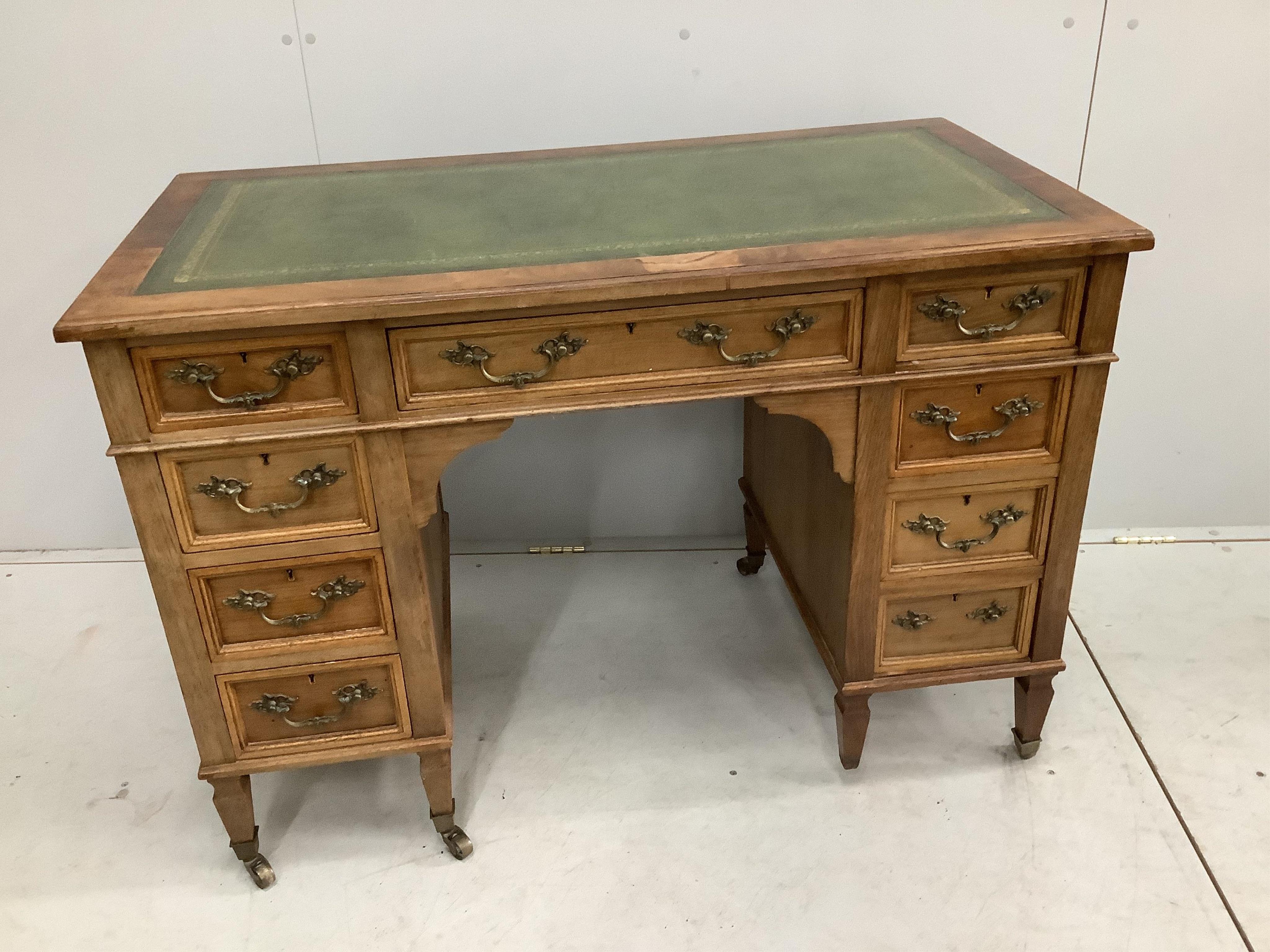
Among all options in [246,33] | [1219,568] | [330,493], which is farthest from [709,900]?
[246,33]

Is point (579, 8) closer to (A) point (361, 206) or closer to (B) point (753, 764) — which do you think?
(A) point (361, 206)

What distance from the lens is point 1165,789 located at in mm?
1940

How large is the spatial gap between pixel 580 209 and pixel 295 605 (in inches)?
31.2

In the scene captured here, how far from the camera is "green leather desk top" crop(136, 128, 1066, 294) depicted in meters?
1.53

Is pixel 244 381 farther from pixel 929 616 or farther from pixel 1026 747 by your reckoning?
pixel 1026 747

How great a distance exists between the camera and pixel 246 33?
7.04ft

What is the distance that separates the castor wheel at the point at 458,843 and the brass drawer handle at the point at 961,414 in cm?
108

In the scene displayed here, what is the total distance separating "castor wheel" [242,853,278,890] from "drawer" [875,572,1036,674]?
1.14m

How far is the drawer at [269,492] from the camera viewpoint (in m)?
1.50

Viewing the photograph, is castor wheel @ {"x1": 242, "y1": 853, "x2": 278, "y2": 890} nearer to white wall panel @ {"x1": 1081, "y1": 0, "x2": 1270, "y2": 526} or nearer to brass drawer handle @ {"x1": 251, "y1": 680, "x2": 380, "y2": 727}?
brass drawer handle @ {"x1": 251, "y1": 680, "x2": 380, "y2": 727}

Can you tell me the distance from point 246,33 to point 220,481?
1142 millimetres

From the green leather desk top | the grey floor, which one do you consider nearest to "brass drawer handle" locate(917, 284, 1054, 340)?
the green leather desk top

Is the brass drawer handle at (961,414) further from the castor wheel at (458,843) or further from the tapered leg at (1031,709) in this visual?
the castor wheel at (458,843)

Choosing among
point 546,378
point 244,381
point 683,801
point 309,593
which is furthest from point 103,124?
point 683,801
